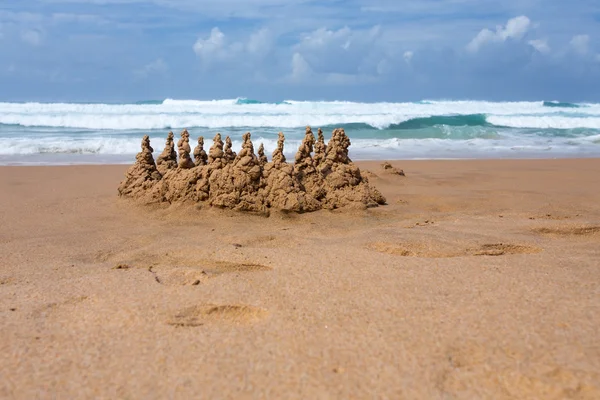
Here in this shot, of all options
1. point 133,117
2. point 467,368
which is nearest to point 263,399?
point 467,368

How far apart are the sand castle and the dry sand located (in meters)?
0.18

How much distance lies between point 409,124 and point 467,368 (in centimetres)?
2451

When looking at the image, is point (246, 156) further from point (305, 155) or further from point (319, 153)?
point (319, 153)

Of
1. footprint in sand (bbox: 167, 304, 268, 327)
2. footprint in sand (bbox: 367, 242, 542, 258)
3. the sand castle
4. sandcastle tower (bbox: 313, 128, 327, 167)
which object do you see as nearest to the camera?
footprint in sand (bbox: 167, 304, 268, 327)

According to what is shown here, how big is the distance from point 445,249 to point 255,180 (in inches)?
81.7

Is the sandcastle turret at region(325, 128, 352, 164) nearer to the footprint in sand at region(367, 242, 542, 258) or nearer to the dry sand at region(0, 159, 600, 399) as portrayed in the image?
the dry sand at region(0, 159, 600, 399)

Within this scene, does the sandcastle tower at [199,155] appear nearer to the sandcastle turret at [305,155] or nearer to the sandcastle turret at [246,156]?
the sandcastle turret at [246,156]

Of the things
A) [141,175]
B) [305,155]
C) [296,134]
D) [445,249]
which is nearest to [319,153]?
[305,155]

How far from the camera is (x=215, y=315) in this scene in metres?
2.80

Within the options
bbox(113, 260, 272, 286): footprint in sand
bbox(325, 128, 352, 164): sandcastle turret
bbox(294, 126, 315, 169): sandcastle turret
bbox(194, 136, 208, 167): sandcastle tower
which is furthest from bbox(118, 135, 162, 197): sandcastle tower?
bbox(113, 260, 272, 286): footprint in sand

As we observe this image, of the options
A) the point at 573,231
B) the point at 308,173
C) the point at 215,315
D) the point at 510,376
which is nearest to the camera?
the point at 510,376

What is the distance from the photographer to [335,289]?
3135mm

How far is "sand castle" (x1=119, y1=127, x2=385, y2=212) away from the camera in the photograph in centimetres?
552

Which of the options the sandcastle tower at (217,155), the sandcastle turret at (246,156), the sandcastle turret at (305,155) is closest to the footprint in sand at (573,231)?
the sandcastle turret at (305,155)
